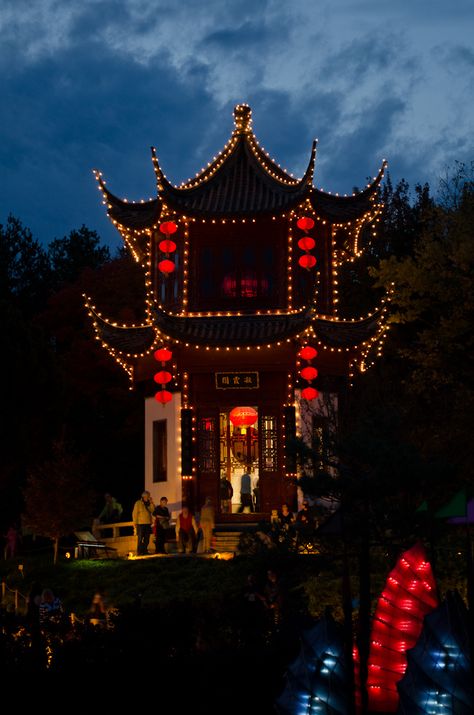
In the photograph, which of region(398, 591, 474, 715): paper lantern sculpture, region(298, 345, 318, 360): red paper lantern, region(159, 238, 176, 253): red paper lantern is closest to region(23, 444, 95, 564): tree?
region(159, 238, 176, 253): red paper lantern

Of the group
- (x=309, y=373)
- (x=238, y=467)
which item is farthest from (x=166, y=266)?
(x=238, y=467)

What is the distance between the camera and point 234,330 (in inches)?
901

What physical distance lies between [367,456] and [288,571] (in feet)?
11.3

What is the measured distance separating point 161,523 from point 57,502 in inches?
105

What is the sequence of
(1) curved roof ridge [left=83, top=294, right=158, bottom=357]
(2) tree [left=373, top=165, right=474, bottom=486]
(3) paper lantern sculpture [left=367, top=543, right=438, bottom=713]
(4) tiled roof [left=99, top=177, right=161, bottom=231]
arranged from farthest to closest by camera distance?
(4) tiled roof [left=99, top=177, right=161, bottom=231] → (1) curved roof ridge [left=83, top=294, right=158, bottom=357] → (2) tree [left=373, top=165, right=474, bottom=486] → (3) paper lantern sculpture [left=367, top=543, right=438, bottom=713]

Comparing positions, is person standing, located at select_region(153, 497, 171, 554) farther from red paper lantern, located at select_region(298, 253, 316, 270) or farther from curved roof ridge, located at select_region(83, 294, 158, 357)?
red paper lantern, located at select_region(298, 253, 316, 270)

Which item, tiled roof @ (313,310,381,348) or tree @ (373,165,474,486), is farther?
tiled roof @ (313,310,381,348)

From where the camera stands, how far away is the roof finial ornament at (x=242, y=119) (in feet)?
83.8

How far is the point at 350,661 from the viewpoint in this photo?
30.8 feet

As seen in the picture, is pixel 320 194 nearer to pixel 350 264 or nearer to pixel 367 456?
pixel 350 264

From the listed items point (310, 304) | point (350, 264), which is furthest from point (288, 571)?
point (350, 264)

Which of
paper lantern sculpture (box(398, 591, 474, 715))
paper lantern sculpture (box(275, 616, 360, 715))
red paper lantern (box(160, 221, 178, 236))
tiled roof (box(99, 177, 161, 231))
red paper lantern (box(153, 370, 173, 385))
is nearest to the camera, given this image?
paper lantern sculpture (box(398, 591, 474, 715))

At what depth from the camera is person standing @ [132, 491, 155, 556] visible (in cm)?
2191

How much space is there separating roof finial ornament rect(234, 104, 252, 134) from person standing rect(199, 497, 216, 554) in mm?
9477
